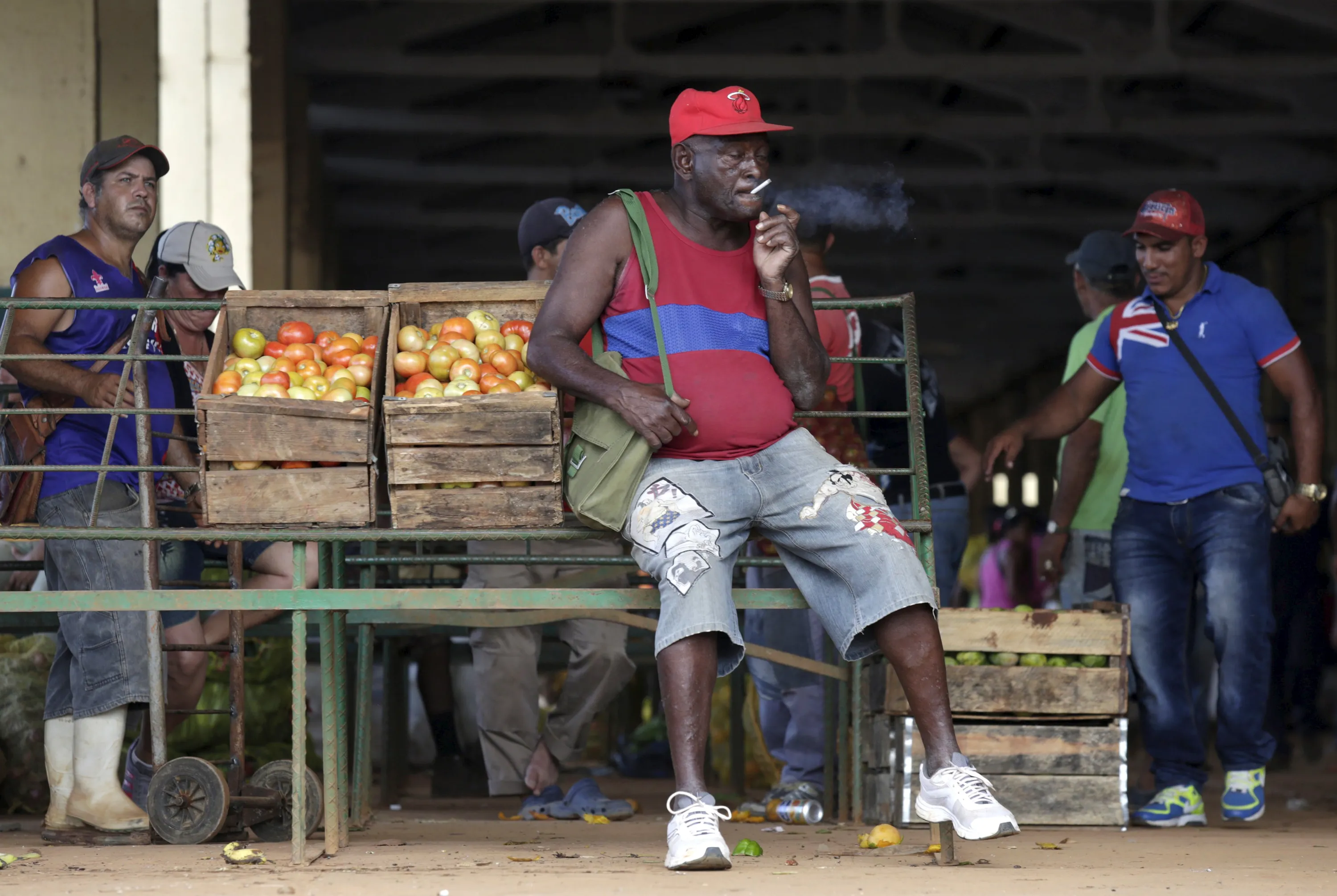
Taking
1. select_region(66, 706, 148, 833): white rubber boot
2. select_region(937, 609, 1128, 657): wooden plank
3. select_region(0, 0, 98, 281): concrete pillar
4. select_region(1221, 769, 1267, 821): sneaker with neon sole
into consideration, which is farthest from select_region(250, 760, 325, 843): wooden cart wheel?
select_region(0, 0, 98, 281): concrete pillar

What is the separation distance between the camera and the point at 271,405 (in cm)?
399

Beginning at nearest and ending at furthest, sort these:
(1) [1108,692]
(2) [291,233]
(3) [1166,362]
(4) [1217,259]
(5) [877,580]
A: (5) [877,580] → (1) [1108,692] → (3) [1166,362] → (2) [291,233] → (4) [1217,259]

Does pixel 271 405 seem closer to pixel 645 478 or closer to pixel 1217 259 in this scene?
pixel 645 478

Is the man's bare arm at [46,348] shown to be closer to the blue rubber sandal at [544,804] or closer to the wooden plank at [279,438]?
the wooden plank at [279,438]

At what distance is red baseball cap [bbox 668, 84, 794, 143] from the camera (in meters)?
4.07

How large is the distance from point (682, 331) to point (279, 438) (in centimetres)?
105

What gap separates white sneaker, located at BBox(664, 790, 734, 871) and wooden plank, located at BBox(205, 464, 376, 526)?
1097 millimetres

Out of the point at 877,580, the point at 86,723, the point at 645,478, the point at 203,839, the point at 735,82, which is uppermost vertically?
the point at 735,82

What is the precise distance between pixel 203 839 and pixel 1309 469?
3.73 meters

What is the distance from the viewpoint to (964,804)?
12.4ft

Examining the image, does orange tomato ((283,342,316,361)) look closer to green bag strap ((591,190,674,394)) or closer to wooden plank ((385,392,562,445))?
wooden plank ((385,392,562,445))

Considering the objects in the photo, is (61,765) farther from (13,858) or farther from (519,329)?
(519,329)

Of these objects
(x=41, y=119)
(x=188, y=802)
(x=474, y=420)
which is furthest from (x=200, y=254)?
(x=41, y=119)

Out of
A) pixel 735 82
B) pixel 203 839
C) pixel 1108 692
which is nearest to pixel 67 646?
pixel 203 839
